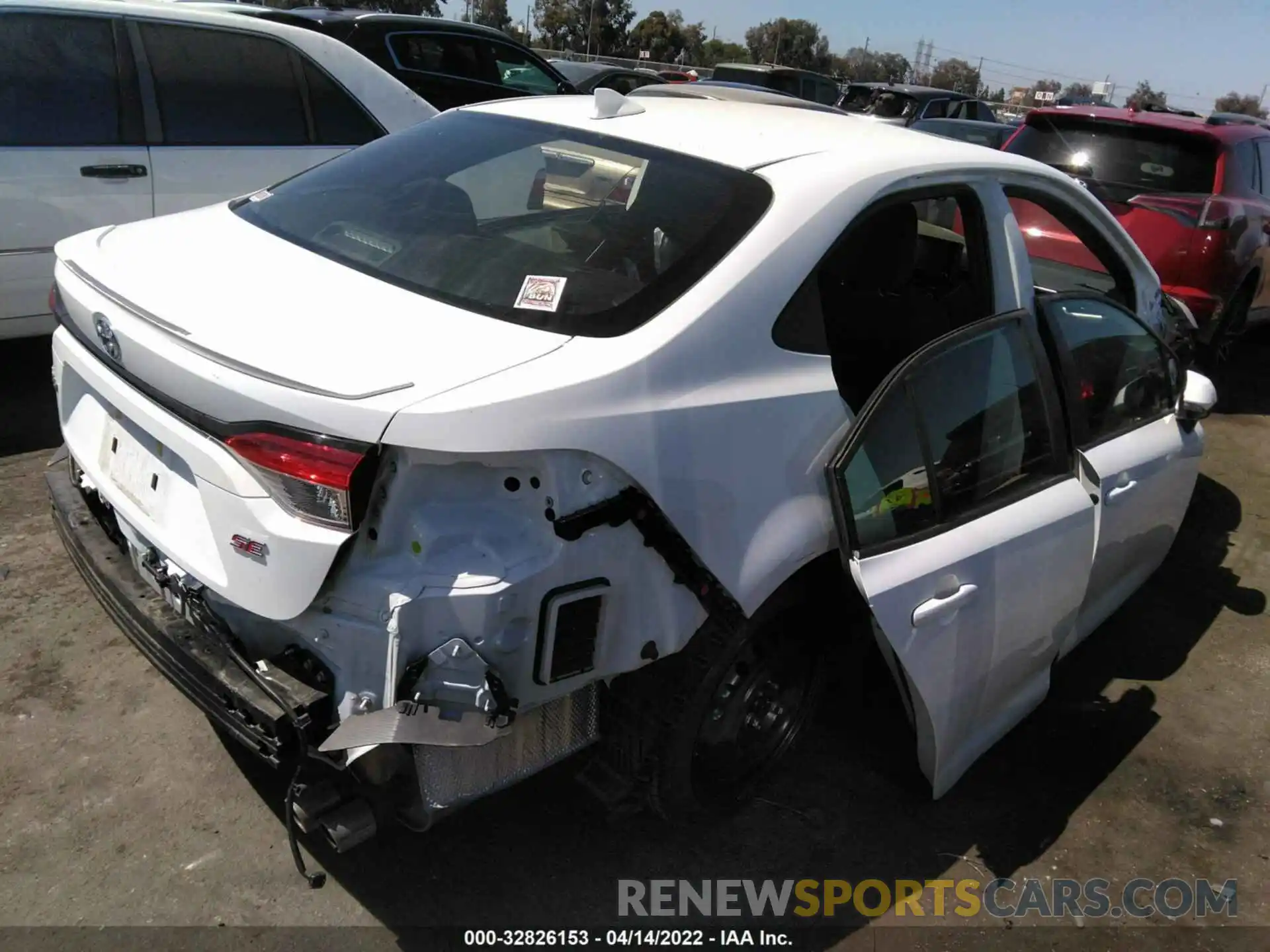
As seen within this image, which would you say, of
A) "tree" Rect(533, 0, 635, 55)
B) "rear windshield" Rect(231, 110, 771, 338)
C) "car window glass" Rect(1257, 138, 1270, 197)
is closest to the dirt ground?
"rear windshield" Rect(231, 110, 771, 338)

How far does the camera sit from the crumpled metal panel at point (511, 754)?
205 cm

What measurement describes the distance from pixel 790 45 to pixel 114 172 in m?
68.1

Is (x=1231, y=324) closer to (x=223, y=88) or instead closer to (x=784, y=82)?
(x=223, y=88)

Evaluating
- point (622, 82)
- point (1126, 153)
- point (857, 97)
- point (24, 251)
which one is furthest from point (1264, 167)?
point (857, 97)

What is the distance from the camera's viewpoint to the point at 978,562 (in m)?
2.54

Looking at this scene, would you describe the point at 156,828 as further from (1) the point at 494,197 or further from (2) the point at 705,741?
(1) the point at 494,197

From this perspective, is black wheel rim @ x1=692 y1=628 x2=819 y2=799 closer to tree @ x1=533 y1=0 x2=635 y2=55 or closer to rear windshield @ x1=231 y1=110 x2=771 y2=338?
rear windshield @ x1=231 y1=110 x2=771 y2=338

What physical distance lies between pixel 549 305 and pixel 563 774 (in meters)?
1.33

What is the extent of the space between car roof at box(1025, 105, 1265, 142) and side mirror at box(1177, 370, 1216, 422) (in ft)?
13.1

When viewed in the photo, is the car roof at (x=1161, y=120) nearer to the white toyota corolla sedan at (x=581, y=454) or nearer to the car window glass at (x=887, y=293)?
the car window glass at (x=887, y=293)

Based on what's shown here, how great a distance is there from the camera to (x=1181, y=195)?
6.51 m

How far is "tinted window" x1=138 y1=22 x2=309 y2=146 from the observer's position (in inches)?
190

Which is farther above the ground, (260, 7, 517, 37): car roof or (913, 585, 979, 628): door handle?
(260, 7, 517, 37): car roof

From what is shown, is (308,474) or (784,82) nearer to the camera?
(308,474)
